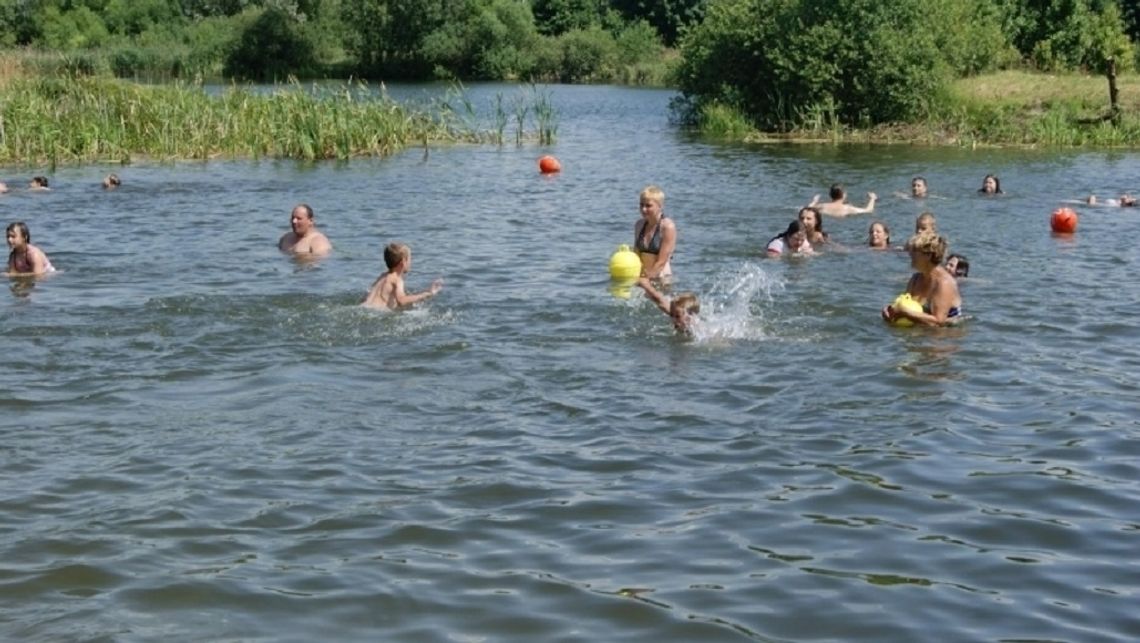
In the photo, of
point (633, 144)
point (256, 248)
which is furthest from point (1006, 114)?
point (256, 248)

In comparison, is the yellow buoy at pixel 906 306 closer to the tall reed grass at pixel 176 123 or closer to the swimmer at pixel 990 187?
the swimmer at pixel 990 187

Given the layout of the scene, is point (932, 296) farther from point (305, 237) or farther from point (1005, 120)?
point (1005, 120)

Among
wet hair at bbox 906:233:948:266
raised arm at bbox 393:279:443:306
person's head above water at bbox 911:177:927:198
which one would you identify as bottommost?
raised arm at bbox 393:279:443:306

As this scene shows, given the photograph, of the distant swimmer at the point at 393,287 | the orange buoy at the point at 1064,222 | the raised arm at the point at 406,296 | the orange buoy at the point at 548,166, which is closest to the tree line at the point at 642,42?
the orange buoy at the point at 548,166

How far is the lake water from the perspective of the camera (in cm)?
712

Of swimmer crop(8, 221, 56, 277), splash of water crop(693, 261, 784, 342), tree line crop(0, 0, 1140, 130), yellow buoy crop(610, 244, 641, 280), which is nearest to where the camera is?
splash of water crop(693, 261, 784, 342)

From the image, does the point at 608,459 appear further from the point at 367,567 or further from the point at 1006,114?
the point at 1006,114

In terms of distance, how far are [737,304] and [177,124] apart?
66.5 feet

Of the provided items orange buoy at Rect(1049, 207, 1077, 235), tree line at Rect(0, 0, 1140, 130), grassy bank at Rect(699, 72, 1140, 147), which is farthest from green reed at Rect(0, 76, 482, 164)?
orange buoy at Rect(1049, 207, 1077, 235)

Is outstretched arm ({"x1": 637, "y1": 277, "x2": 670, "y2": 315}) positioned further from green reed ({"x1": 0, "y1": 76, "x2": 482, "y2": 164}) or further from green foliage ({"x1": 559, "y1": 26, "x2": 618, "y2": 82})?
green foliage ({"x1": 559, "y1": 26, "x2": 618, "y2": 82})

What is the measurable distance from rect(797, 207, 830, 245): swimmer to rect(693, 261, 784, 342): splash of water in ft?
3.62

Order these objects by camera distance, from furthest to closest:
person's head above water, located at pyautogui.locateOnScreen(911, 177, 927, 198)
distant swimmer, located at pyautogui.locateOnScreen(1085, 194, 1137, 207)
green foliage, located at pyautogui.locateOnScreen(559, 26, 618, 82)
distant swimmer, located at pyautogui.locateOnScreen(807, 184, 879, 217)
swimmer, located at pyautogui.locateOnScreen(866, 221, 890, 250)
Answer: green foliage, located at pyautogui.locateOnScreen(559, 26, 618, 82), person's head above water, located at pyautogui.locateOnScreen(911, 177, 927, 198), distant swimmer, located at pyautogui.locateOnScreen(1085, 194, 1137, 207), distant swimmer, located at pyautogui.locateOnScreen(807, 184, 879, 217), swimmer, located at pyautogui.locateOnScreen(866, 221, 890, 250)

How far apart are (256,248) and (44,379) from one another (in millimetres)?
7954

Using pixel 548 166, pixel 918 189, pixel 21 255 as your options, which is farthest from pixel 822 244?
pixel 548 166
